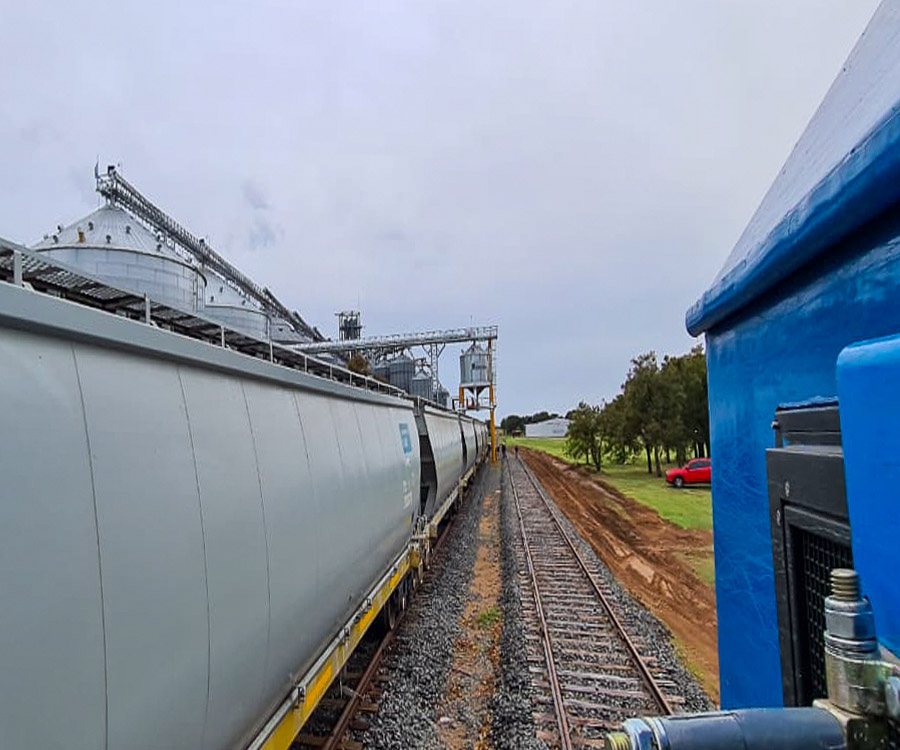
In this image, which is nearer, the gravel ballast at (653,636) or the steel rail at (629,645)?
the steel rail at (629,645)

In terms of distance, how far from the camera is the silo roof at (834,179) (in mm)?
1181

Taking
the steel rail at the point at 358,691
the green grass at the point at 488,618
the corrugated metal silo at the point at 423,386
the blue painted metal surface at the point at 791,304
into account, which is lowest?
the green grass at the point at 488,618

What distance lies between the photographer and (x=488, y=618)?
892 centimetres

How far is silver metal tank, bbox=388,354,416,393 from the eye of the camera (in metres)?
49.9

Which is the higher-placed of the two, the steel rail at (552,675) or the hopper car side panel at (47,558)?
the hopper car side panel at (47,558)

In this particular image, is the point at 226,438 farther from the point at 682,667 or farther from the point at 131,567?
the point at 682,667

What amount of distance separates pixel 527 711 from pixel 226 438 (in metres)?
4.90

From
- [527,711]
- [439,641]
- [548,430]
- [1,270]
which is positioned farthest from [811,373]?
[548,430]

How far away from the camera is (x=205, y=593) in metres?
2.62

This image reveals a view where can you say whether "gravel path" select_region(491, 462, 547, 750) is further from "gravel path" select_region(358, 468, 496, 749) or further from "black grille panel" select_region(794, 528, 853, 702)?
"black grille panel" select_region(794, 528, 853, 702)

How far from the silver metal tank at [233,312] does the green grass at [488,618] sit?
1377 cm

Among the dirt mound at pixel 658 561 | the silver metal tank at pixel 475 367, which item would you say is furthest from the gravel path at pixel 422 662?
the silver metal tank at pixel 475 367

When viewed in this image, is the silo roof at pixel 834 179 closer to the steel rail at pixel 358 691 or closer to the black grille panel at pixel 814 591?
the black grille panel at pixel 814 591

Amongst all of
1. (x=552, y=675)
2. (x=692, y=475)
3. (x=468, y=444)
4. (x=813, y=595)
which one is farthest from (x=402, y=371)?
(x=813, y=595)
